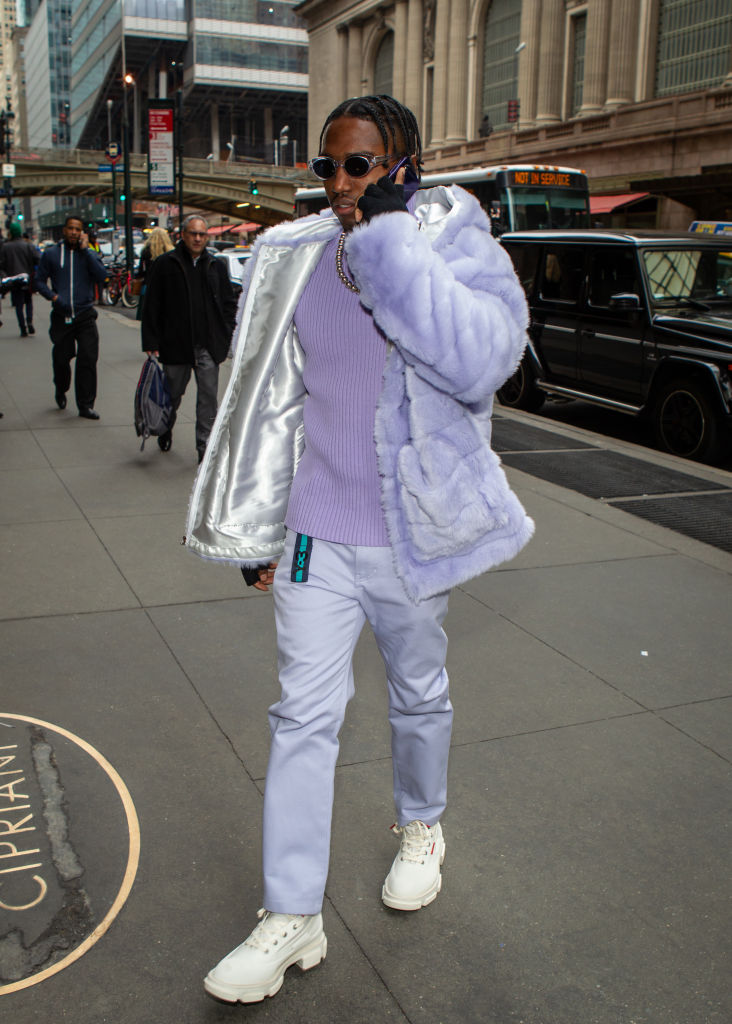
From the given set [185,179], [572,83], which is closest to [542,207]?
[572,83]

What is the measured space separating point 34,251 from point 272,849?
17.4 m

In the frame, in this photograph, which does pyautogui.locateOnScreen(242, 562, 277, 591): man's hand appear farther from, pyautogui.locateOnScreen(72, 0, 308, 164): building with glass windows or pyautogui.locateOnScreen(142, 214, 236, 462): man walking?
pyautogui.locateOnScreen(72, 0, 308, 164): building with glass windows

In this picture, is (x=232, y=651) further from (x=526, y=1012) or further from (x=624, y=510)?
(x=624, y=510)

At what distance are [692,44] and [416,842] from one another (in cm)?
4352

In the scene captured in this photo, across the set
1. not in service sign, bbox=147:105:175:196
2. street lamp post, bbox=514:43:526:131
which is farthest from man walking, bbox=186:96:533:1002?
street lamp post, bbox=514:43:526:131

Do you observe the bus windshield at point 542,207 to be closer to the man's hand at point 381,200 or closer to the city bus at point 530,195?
the city bus at point 530,195

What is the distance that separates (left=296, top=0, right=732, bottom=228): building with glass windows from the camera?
3622 centimetres

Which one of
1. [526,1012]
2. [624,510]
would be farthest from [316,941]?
[624,510]

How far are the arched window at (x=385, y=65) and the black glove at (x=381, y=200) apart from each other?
65782 millimetres

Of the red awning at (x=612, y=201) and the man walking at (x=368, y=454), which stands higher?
the red awning at (x=612, y=201)

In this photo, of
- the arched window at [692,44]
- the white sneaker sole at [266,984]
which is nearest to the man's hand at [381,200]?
the white sneaker sole at [266,984]

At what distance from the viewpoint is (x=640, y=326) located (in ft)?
32.9

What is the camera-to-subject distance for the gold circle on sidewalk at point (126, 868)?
2.40m

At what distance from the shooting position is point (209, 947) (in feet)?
8.31
